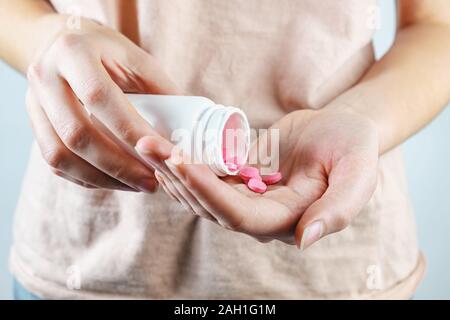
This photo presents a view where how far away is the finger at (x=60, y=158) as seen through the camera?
45 cm

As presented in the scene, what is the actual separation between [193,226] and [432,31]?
0.30 m

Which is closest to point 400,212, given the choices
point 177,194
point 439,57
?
point 439,57

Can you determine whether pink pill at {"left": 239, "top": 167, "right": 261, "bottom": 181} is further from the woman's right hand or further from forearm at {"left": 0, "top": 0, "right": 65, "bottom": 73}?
forearm at {"left": 0, "top": 0, "right": 65, "bottom": 73}

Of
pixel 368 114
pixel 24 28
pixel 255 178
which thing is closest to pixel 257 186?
pixel 255 178

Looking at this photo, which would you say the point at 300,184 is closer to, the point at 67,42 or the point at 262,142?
the point at 262,142

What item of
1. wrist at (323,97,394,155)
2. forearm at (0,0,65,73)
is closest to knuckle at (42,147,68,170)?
forearm at (0,0,65,73)

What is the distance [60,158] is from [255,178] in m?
0.15

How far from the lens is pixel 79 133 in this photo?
0.42 metres

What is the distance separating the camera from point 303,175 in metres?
0.48

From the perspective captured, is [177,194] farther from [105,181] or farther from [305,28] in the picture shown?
[305,28]

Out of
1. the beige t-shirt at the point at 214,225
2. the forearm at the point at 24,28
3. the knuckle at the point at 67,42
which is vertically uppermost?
the knuckle at the point at 67,42

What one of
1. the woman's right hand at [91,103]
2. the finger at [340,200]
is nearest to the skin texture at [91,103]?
the woman's right hand at [91,103]

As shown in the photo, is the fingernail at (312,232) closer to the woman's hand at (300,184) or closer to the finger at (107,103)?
the woman's hand at (300,184)

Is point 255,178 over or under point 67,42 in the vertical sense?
under
